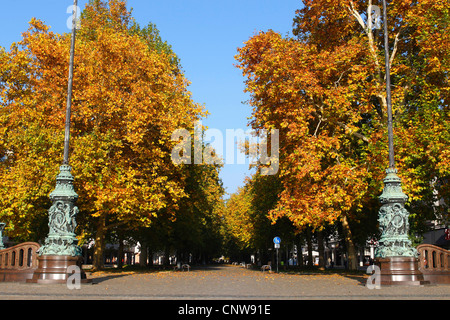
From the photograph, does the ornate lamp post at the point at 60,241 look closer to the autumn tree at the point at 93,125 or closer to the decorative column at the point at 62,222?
the decorative column at the point at 62,222

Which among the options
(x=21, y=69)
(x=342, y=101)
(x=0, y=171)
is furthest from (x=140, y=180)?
(x=342, y=101)

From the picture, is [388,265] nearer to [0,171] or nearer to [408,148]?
[408,148]

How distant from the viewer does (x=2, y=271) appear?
19844mm

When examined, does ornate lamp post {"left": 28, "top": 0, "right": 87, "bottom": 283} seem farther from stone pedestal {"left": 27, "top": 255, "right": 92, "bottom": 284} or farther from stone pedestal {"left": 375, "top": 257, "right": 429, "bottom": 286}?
stone pedestal {"left": 375, "top": 257, "right": 429, "bottom": 286}

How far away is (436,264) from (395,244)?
9.90 feet

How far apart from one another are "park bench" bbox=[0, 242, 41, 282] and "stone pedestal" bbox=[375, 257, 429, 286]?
43.5 feet

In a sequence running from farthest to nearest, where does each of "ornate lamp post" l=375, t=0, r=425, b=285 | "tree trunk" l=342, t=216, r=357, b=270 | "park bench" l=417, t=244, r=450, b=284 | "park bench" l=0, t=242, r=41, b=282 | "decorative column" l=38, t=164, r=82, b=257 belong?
"tree trunk" l=342, t=216, r=357, b=270, "park bench" l=417, t=244, r=450, b=284, "park bench" l=0, t=242, r=41, b=282, "decorative column" l=38, t=164, r=82, b=257, "ornate lamp post" l=375, t=0, r=425, b=285

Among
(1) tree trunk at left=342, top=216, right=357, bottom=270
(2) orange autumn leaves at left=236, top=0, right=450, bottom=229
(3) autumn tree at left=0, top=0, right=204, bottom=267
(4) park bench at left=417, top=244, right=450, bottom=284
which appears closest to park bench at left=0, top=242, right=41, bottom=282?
(3) autumn tree at left=0, top=0, right=204, bottom=267

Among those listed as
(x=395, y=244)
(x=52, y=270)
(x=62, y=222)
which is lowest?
(x=52, y=270)

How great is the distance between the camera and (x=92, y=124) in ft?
100

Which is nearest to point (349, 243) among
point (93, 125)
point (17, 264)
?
point (93, 125)

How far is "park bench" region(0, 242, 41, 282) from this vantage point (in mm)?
19469

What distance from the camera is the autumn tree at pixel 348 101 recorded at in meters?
24.0

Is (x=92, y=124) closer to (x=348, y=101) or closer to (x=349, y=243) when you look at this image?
(x=348, y=101)
